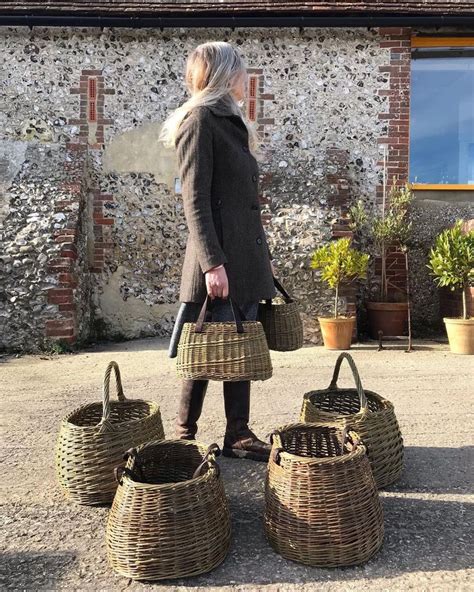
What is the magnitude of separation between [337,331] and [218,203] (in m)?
3.58

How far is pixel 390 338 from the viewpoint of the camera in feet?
20.6

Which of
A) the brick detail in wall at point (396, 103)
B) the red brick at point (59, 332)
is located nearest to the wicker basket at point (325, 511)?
the red brick at point (59, 332)

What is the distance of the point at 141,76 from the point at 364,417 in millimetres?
6026

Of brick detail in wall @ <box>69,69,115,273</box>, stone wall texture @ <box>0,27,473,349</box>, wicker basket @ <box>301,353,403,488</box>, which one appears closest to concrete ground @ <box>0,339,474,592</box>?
wicker basket @ <box>301,353,403,488</box>

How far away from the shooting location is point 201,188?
2385 mm

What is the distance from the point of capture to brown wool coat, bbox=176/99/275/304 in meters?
2.38

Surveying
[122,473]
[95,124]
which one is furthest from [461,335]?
[95,124]

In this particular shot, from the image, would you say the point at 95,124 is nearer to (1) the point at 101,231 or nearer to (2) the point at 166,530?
(1) the point at 101,231

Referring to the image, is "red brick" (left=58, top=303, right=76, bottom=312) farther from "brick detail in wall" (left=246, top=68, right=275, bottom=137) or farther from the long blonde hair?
the long blonde hair

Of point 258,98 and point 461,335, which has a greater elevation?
point 258,98

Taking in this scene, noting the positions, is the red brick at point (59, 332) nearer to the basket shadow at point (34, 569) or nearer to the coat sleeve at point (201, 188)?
the coat sleeve at point (201, 188)

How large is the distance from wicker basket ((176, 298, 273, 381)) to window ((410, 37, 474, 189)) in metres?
5.80

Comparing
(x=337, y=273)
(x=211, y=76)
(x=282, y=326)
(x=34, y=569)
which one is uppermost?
(x=211, y=76)

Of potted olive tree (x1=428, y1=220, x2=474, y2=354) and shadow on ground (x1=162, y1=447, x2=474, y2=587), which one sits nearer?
shadow on ground (x1=162, y1=447, x2=474, y2=587)
